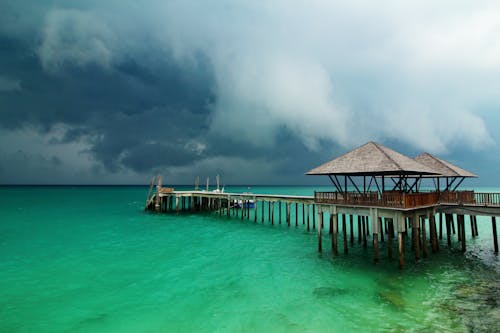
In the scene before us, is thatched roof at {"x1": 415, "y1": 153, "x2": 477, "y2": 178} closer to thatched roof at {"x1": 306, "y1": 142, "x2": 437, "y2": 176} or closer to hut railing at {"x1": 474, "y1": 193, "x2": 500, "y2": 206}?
hut railing at {"x1": 474, "y1": 193, "x2": 500, "y2": 206}

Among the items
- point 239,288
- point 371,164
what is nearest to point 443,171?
point 371,164

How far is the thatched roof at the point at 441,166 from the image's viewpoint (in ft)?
67.9

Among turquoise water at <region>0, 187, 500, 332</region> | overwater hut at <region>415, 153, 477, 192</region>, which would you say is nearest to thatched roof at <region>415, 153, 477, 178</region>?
overwater hut at <region>415, 153, 477, 192</region>

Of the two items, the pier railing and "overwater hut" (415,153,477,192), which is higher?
"overwater hut" (415,153,477,192)

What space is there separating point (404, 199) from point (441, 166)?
31.9ft

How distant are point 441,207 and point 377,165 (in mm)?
6883

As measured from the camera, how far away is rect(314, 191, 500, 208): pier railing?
15219 mm

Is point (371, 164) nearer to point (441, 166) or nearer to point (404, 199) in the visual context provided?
point (404, 199)

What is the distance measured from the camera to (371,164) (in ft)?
55.5

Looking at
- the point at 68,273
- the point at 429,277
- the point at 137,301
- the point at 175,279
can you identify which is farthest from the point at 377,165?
the point at 68,273

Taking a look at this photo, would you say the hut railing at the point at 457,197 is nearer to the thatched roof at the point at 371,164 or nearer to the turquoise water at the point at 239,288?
the thatched roof at the point at 371,164

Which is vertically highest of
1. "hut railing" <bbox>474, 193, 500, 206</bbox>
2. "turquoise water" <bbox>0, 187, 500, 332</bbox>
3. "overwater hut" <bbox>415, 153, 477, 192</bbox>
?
"overwater hut" <bbox>415, 153, 477, 192</bbox>

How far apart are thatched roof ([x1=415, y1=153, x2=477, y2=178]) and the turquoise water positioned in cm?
547

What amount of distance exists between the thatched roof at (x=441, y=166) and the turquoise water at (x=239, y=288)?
5471 millimetres
